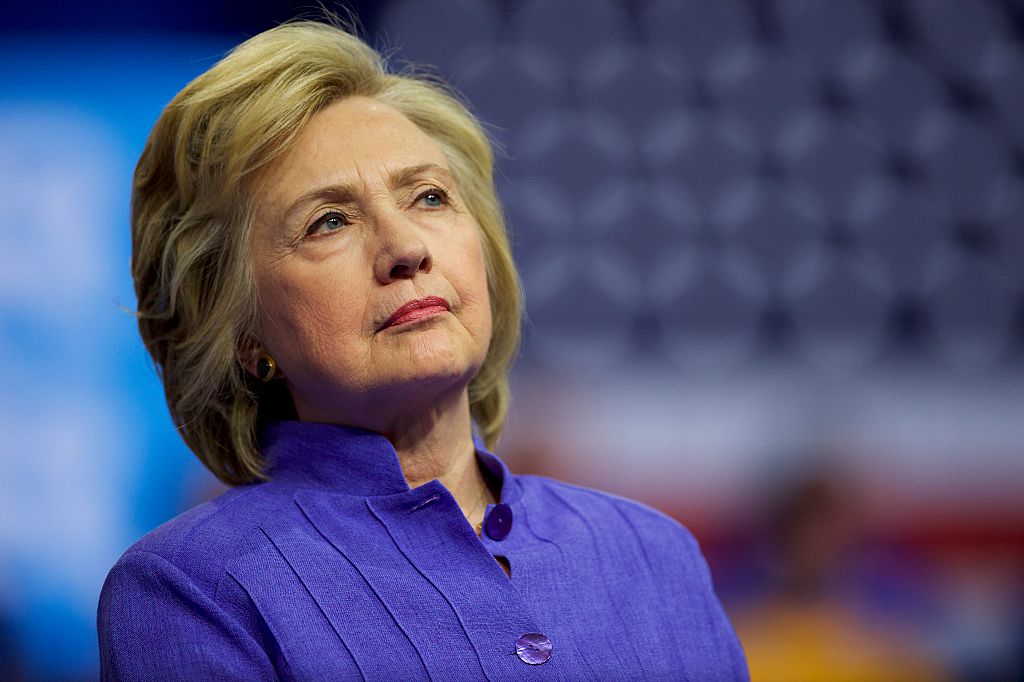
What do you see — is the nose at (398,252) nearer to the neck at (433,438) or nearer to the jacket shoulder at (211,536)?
the neck at (433,438)

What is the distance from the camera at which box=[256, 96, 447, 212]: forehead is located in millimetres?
1508

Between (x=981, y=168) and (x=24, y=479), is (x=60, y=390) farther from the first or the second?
(x=981, y=168)

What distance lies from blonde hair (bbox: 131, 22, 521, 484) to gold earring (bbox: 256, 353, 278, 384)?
0.04m

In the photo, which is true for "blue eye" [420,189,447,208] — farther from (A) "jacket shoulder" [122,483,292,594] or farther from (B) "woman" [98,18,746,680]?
(A) "jacket shoulder" [122,483,292,594]

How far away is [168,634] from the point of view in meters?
1.25

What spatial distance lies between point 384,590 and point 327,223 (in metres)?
0.54

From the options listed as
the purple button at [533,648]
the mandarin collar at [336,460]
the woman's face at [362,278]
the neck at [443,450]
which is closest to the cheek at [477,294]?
the woman's face at [362,278]

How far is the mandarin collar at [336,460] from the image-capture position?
1473mm

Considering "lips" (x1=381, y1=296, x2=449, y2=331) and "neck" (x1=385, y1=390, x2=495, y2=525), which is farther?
"neck" (x1=385, y1=390, x2=495, y2=525)

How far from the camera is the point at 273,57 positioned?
5.14 ft

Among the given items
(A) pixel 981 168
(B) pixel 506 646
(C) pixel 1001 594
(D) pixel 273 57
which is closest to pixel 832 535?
(C) pixel 1001 594

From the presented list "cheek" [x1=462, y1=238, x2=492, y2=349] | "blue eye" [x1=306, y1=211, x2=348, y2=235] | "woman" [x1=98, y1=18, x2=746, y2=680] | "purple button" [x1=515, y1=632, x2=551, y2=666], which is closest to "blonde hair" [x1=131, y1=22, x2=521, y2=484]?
"woman" [x1=98, y1=18, x2=746, y2=680]

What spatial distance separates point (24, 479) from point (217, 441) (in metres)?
1.76

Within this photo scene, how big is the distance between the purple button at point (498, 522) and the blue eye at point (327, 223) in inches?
18.9
